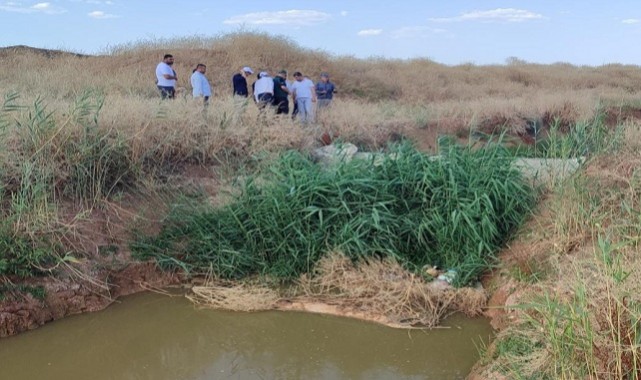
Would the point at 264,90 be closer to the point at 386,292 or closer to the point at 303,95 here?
the point at 303,95

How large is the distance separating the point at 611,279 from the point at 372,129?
7.11 metres

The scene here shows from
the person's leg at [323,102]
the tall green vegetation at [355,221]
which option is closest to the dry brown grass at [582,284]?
the tall green vegetation at [355,221]

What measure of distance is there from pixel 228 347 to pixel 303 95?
638 centimetres

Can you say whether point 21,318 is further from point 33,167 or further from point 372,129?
point 372,129

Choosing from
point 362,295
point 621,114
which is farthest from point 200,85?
point 621,114

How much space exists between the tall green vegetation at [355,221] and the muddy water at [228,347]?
69 cm

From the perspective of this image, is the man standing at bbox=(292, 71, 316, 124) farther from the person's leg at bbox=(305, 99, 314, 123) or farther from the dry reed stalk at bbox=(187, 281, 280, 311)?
the dry reed stalk at bbox=(187, 281, 280, 311)

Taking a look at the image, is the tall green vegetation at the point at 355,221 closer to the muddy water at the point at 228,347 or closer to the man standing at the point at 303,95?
the muddy water at the point at 228,347

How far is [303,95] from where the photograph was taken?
1057 centimetres

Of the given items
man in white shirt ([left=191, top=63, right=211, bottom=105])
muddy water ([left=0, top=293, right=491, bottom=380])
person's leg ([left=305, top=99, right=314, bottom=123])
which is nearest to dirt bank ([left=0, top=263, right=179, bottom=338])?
muddy water ([left=0, top=293, right=491, bottom=380])

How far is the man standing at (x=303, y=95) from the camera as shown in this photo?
1051 cm

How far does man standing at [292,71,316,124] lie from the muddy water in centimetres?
560

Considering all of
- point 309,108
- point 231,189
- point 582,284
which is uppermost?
point 309,108

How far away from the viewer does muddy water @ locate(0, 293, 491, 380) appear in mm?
4602
